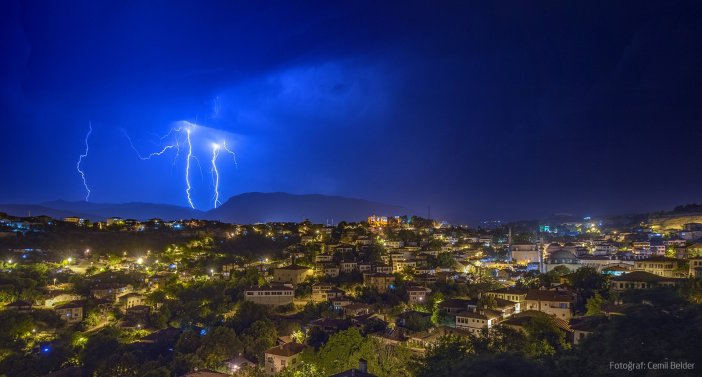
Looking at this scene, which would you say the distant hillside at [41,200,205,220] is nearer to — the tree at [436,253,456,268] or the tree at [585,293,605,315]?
the tree at [436,253,456,268]

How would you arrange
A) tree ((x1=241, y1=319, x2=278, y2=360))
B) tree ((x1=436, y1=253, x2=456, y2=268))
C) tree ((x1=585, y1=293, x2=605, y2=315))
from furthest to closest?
tree ((x1=436, y1=253, x2=456, y2=268)), tree ((x1=241, y1=319, x2=278, y2=360)), tree ((x1=585, y1=293, x2=605, y2=315))

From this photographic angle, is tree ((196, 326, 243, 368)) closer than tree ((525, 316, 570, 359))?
No

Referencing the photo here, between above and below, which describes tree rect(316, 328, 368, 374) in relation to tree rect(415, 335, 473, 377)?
below

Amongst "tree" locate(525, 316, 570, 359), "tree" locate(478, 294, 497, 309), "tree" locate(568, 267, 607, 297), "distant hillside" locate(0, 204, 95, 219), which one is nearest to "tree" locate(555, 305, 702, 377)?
"tree" locate(525, 316, 570, 359)

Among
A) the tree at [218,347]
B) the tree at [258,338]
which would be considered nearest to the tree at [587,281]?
the tree at [258,338]

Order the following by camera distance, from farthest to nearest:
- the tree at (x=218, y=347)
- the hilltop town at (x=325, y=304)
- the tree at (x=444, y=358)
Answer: the tree at (x=218, y=347)
the hilltop town at (x=325, y=304)
the tree at (x=444, y=358)

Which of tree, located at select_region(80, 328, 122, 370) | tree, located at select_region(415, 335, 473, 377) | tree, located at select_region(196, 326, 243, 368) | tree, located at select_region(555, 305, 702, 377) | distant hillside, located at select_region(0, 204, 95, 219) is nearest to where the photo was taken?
tree, located at select_region(555, 305, 702, 377)

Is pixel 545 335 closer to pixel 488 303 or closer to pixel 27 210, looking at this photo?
pixel 488 303

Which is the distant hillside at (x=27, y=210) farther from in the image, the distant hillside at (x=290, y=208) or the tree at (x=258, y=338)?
the tree at (x=258, y=338)
